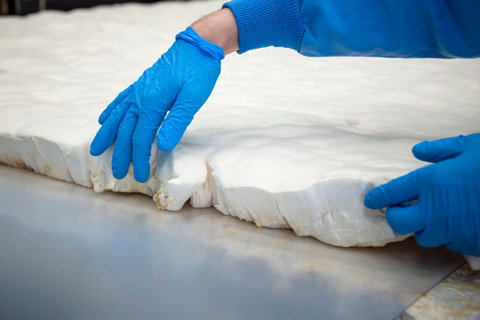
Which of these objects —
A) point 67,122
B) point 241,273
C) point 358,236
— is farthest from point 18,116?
point 358,236

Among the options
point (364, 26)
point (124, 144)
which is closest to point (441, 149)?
point (364, 26)

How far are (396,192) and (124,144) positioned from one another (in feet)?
2.89

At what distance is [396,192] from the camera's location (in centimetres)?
92

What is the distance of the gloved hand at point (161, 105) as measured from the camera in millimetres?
1201

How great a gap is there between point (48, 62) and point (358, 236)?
7.24 feet

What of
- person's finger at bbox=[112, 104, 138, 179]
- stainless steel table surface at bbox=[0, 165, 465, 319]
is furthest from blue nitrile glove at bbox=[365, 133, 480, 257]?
person's finger at bbox=[112, 104, 138, 179]

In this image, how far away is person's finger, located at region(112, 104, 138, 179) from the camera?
1.22m

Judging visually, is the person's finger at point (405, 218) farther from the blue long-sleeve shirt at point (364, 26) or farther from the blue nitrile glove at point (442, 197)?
the blue long-sleeve shirt at point (364, 26)

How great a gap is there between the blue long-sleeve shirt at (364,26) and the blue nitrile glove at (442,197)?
48 cm

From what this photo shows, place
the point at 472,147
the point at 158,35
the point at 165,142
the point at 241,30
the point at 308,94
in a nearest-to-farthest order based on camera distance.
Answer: the point at 472,147
the point at 165,142
the point at 241,30
the point at 308,94
the point at 158,35

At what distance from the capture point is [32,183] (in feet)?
4.66

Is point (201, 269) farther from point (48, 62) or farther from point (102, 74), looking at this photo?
point (48, 62)

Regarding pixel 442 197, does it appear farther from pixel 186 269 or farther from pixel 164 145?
pixel 164 145

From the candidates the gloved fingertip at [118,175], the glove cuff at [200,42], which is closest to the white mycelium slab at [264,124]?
the gloved fingertip at [118,175]
